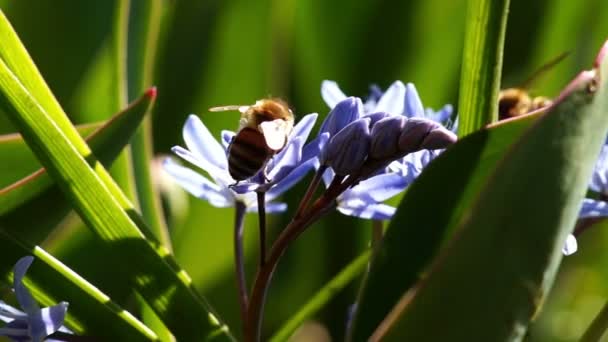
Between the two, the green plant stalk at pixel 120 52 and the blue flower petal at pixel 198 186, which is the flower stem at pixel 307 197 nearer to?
the blue flower petal at pixel 198 186

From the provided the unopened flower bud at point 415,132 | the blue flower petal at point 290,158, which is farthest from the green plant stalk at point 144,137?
the unopened flower bud at point 415,132

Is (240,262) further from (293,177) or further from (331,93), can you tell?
(331,93)

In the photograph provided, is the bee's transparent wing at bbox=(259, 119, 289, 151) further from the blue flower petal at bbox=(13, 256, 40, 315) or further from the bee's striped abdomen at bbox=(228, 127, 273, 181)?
the blue flower petal at bbox=(13, 256, 40, 315)

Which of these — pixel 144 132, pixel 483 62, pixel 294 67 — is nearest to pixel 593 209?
pixel 483 62

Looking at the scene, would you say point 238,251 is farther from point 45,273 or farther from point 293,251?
point 293,251

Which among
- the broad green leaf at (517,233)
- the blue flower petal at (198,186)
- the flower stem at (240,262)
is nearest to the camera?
the broad green leaf at (517,233)

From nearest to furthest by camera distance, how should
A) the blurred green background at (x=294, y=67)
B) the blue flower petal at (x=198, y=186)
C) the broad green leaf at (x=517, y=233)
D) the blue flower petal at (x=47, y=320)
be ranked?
the broad green leaf at (x=517, y=233) → the blue flower petal at (x=47, y=320) → the blue flower petal at (x=198, y=186) → the blurred green background at (x=294, y=67)

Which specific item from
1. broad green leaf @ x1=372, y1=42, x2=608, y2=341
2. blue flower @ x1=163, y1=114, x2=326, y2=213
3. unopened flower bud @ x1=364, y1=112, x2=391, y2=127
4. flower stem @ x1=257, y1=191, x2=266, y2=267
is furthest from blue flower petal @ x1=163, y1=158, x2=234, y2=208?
broad green leaf @ x1=372, y1=42, x2=608, y2=341
